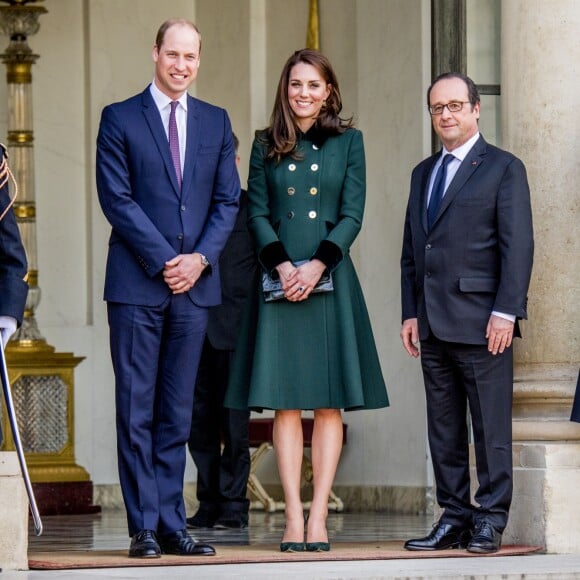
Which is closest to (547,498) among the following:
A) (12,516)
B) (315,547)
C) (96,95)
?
(315,547)

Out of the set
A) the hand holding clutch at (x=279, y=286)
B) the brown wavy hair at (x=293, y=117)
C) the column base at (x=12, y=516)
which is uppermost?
the brown wavy hair at (x=293, y=117)

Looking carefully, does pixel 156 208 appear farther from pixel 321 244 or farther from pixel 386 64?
pixel 386 64

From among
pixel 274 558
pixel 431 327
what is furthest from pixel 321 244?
pixel 274 558

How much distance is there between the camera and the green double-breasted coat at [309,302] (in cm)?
690

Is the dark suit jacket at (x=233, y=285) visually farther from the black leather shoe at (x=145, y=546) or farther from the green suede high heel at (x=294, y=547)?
the black leather shoe at (x=145, y=546)

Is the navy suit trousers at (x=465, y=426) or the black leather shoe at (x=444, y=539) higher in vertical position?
the navy suit trousers at (x=465, y=426)

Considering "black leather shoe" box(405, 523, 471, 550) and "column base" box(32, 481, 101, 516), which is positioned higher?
"black leather shoe" box(405, 523, 471, 550)

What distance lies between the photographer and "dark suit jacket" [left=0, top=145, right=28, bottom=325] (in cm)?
583

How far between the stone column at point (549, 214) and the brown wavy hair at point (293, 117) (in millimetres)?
914

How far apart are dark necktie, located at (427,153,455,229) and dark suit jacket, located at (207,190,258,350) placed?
199 centimetres

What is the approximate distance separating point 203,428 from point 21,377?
2.24 meters

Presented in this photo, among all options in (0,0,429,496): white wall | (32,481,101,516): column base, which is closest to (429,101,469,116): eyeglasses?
(0,0,429,496): white wall

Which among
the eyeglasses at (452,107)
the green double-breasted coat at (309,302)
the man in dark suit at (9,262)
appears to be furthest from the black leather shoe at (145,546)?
the eyeglasses at (452,107)

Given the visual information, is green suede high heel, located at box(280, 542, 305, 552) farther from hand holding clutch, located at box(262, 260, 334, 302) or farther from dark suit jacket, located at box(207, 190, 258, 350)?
dark suit jacket, located at box(207, 190, 258, 350)
